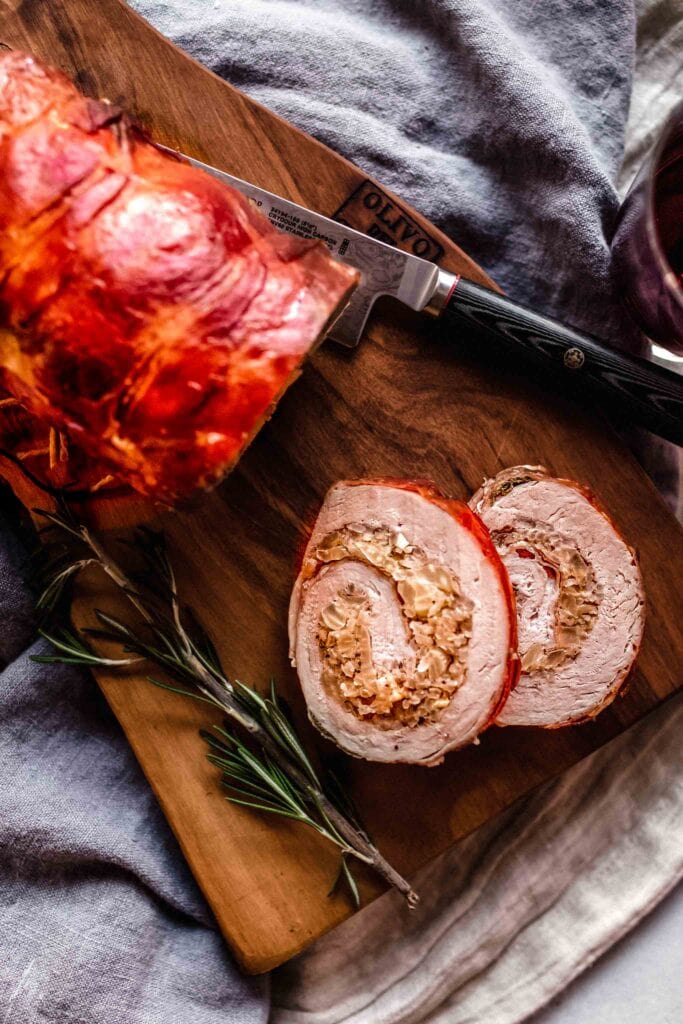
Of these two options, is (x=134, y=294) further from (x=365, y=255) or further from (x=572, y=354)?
(x=572, y=354)

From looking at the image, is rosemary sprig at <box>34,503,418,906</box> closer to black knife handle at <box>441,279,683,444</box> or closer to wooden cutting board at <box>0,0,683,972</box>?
wooden cutting board at <box>0,0,683,972</box>

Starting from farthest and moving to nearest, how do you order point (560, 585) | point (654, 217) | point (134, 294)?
point (560, 585), point (654, 217), point (134, 294)

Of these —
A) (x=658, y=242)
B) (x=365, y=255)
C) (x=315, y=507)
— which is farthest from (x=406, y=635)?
(x=658, y=242)

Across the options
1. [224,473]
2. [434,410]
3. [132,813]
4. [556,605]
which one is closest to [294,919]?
[132,813]

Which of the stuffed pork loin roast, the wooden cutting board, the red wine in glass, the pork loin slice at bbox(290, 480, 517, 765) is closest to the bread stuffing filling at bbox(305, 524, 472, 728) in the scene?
the pork loin slice at bbox(290, 480, 517, 765)

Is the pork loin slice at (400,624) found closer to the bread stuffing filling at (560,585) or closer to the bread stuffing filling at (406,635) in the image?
the bread stuffing filling at (406,635)

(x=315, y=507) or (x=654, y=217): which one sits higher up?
(x=654, y=217)
